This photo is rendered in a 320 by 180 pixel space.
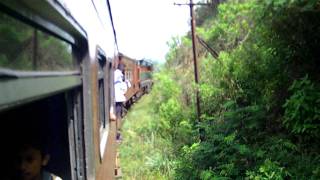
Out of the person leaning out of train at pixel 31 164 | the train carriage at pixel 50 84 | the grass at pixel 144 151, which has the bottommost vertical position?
the grass at pixel 144 151

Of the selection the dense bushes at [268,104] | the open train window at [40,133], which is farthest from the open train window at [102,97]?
the dense bushes at [268,104]

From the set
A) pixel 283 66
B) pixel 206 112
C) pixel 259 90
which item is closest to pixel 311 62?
pixel 283 66

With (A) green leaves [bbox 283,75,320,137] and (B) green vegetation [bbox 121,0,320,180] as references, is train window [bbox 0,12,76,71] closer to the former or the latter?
(B) green vegetation [bbox 121,0,320,180]

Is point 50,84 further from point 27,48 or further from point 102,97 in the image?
point 102,97

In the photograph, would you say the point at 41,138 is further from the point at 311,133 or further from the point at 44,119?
the point at 311,133

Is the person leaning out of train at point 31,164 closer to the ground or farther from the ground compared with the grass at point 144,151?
farther from the ground

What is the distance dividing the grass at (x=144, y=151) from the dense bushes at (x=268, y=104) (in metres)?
1.38

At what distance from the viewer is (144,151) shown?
12672 mm

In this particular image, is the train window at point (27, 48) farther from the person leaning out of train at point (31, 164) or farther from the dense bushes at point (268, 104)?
the dense bushes at point (268, 104)

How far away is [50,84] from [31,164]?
86 centimetres

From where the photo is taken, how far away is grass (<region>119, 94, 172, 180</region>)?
10702 millimetres

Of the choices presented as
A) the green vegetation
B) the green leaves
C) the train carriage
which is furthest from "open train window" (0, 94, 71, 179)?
the green leaves

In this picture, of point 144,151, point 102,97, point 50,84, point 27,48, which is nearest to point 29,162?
point 50,84

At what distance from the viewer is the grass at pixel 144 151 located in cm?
1070
